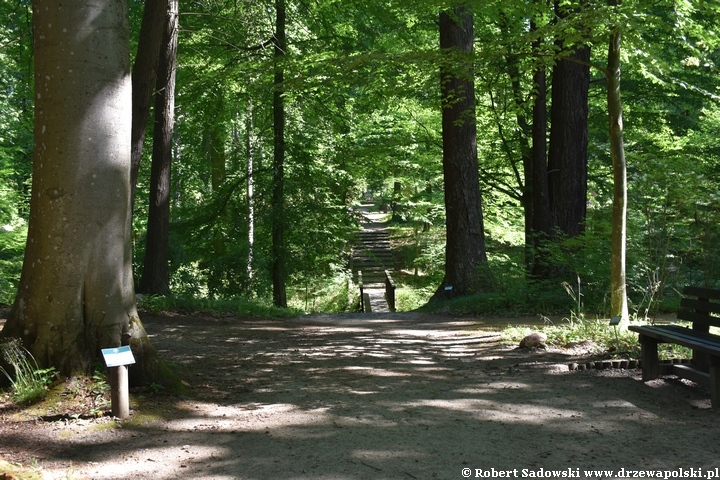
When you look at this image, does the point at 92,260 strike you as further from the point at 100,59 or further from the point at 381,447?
the point at 381,447

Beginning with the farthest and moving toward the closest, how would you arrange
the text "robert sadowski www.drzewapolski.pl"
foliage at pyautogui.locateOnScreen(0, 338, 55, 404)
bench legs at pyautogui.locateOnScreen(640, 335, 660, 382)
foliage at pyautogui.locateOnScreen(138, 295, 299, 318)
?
foliage at pyautogui.locateOnScreen(138, 295, 299, 318) < bench legs at pyautogui.locateOnScreen(640, 335, 660, 382) < foliage at pyautogui.locateOnScreen(0, 338, 55, 404) < the text "robert sadowski www.drzewapolski.pl"

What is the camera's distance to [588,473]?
409 cm

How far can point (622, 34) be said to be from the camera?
7422 mm

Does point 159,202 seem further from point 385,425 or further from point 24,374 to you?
point 385,425

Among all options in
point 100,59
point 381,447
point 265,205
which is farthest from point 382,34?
point 381,447

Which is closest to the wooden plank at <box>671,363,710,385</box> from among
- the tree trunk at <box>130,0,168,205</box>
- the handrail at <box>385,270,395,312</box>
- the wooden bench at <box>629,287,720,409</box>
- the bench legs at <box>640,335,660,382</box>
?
the wooden bench at <box>629,287,720,409</box>

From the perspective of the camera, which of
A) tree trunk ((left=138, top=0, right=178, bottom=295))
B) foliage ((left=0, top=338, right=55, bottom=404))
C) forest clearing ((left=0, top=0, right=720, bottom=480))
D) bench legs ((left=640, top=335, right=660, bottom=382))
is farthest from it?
tree trunk ((left=138, top=0, right=178, bottom=295))

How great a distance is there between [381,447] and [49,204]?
307cm

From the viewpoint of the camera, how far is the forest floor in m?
4.18

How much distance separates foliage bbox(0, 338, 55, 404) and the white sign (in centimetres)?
60

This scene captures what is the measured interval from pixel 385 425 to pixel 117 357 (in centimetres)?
203

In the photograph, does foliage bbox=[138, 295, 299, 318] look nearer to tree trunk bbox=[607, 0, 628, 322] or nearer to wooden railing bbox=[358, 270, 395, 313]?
wooden railing bbox=[358, 270, 395, 313]

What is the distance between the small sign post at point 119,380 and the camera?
4.82 m

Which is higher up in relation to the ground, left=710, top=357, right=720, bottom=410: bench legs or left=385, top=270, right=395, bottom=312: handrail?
left=385, top=270, right=395, bottom=312: handrail
